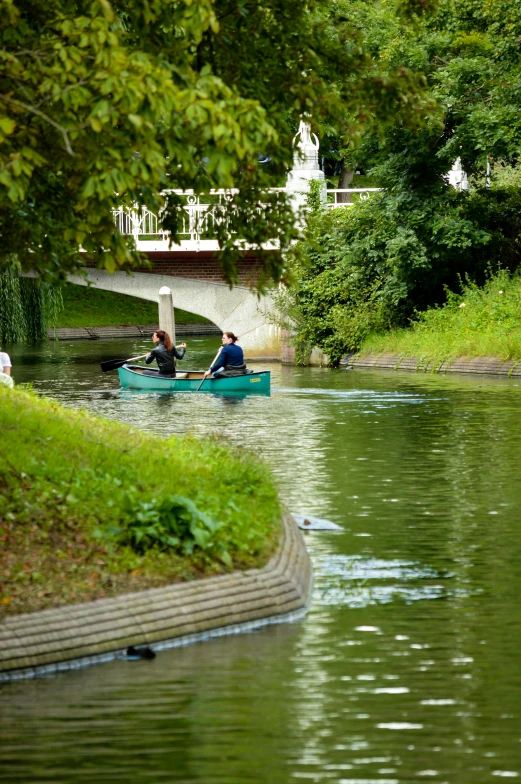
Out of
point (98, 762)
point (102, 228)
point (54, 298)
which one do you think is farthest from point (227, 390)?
point (98, 762)

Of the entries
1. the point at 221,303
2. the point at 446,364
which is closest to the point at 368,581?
the point at 446,364

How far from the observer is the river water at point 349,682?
7.30m

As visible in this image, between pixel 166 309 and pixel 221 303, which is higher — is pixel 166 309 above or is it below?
below

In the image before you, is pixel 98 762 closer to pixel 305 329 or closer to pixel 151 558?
pixel 151 558

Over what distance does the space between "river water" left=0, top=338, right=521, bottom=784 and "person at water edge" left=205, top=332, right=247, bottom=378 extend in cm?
1431

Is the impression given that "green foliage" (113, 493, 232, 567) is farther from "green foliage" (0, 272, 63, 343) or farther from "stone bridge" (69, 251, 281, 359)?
"stone bridge" (69, 251, 281, 359)

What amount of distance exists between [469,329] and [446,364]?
1.60 meters

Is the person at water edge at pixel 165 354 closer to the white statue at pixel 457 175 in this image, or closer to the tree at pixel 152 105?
the white statue at pixel 457 175

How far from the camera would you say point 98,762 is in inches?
289

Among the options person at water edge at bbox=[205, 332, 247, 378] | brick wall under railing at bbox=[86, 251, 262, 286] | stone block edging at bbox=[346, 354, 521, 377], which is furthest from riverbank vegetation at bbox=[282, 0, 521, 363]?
brick wall under railing at bbox=[86, 251, 262, 286]

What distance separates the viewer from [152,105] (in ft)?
28.6

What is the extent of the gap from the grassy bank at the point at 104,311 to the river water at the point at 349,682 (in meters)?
46.7

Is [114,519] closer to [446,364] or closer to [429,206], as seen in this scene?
[446,364]

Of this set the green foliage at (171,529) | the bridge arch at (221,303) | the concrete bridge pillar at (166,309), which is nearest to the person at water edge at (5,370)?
the green foliage at (171,529)
